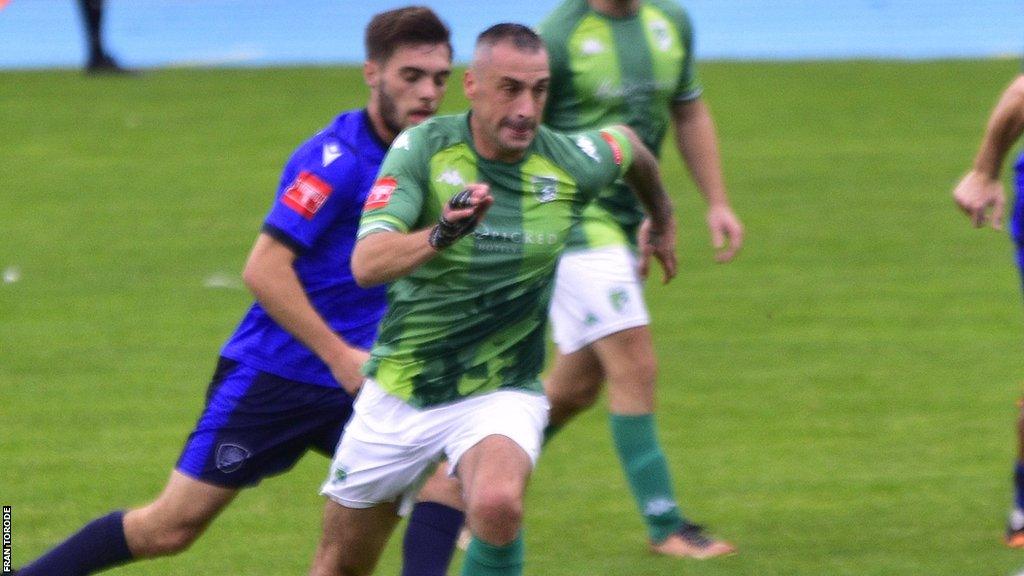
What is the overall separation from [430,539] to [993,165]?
1.92 metres

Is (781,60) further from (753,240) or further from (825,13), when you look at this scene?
(753,240)

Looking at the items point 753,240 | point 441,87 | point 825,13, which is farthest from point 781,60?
point 441,87

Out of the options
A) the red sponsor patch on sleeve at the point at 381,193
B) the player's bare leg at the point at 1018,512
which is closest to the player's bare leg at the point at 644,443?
the player's bare leg at the point at 1018,512

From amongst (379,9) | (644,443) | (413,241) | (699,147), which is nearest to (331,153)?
(413,241)

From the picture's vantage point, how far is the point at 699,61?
2050 cm

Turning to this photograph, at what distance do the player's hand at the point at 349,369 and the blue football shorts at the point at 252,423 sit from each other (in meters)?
0.23

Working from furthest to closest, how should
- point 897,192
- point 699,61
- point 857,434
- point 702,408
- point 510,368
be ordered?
1. point 699,61
2. point 897,192
3. point 702,408
4. point 857,434
5. point 510,368

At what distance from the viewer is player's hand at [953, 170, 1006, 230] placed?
5246 mm

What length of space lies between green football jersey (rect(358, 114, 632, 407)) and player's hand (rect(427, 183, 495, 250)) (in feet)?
1.20

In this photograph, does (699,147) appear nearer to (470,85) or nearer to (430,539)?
(470,85)

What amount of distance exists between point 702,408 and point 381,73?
3.47 meters

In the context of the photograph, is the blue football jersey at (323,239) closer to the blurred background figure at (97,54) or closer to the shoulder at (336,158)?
the shoulder at (336,158)

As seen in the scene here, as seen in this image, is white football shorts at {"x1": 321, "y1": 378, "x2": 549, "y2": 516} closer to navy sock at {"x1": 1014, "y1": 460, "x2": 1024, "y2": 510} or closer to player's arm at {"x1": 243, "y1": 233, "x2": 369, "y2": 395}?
player's arm at {"x1": 243, "y1": 233, "x2": 369, "y2": 395}

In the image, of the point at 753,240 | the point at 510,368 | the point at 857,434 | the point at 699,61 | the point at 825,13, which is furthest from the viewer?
the point at 825,13
